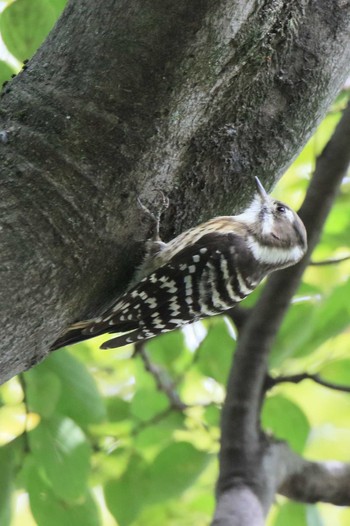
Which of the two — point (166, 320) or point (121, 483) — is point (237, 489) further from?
point (166, 320)

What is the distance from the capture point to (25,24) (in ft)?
7.82

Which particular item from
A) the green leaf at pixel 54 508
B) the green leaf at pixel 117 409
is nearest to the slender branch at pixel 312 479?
the green leaf at pixel 117 409

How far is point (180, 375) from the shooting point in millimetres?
3436

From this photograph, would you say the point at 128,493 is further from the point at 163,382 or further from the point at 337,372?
the point at 337,372

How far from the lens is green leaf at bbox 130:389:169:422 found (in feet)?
10.5

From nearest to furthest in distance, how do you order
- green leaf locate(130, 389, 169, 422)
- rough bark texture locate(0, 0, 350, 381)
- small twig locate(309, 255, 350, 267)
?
rough bark texture locate(0, 0, 350, 381)
green leaf locate(130, 389, 169, 422)
small twig locate(309, 255, 350, 267)

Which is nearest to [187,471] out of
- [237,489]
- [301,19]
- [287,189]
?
[237,489]

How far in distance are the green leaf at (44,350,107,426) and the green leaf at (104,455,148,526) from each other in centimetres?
57

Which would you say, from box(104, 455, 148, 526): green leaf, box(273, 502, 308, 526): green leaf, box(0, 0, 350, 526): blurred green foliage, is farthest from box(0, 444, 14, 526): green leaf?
box(273, 502, 308, 526): green leaf

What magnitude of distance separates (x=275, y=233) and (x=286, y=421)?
0.92m

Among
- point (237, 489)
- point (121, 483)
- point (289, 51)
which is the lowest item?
point (237, 489)

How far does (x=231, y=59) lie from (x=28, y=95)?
64cm

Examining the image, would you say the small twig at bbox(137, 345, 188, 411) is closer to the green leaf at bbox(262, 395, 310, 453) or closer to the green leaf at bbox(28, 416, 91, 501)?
the green leaf at bbox(262, 395, 310, 453)

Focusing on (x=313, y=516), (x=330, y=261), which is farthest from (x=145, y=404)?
(x=330, y=261)
